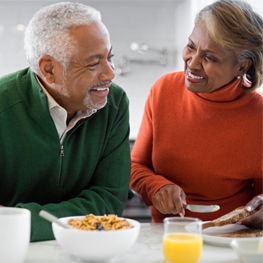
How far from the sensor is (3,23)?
13.3ft

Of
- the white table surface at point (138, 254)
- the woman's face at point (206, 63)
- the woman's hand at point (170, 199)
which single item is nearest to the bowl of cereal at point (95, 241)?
the white table surface at point (138, 254)

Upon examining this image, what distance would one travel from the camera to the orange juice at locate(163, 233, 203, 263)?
1.01 meters

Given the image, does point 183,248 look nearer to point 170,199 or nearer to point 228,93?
point 170,199

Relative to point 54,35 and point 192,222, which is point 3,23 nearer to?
point 54,35

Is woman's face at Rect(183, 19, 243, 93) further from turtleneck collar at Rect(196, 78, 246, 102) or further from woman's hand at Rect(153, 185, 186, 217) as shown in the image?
woman's hand at Rect(153, 185, 186, 217)

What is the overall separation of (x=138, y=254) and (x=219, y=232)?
29 centimetres

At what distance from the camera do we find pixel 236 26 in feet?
5.07

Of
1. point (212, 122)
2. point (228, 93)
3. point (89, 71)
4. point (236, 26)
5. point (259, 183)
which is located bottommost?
point (259, 183)

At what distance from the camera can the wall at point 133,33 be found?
405 cm

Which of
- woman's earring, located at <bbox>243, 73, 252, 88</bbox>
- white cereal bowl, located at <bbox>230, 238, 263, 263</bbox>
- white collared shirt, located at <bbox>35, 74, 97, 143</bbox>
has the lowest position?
white cereal bowl, located at <bbox>230, 238, 263, 263</bbox>

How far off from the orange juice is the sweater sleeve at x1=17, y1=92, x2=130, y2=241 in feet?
1.25

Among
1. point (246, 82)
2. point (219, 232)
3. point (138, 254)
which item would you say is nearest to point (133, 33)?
point (246, 82)

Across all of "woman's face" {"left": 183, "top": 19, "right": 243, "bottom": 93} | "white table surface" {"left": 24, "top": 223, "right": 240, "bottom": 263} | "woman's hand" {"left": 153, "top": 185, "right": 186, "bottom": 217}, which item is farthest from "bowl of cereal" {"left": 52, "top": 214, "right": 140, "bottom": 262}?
"woman's face" {"left": 183, "top": 19, "right": 243, "bottom": 93}

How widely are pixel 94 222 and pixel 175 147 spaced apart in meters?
0.66
